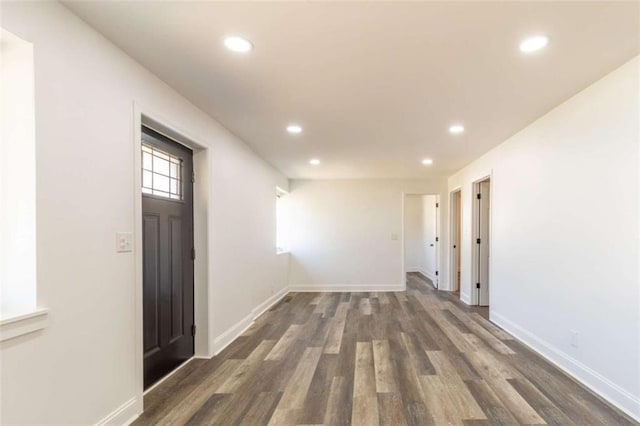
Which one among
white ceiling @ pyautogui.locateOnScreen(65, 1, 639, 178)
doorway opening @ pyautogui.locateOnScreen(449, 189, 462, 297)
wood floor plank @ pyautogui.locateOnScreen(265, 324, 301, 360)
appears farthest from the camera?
doorway opening @ pyautogui.locateOnScreen(449, 189, 462, 297)

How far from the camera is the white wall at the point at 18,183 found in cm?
153

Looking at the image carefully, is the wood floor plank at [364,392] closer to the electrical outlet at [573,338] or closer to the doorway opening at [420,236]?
the electrical outlet at [573,338]

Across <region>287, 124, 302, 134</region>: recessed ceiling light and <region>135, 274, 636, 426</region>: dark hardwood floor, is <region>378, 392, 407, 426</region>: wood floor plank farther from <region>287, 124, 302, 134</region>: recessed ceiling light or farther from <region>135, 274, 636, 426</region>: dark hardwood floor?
<region>287, 124, 302, 134</region>: recessed ceiling light

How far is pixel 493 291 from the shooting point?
14.6 feet

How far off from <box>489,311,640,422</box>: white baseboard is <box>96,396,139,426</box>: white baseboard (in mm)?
3220

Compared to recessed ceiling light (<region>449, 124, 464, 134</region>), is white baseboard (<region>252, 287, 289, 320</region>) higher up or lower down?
lower down

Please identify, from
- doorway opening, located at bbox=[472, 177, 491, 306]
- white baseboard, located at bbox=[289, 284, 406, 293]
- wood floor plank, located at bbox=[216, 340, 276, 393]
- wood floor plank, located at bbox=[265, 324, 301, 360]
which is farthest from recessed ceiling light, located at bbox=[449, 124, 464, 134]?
white baseboard, located at bbox=[289, 284, 406, 293]

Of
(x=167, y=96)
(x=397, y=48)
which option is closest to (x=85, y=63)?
(x=167, y=96)

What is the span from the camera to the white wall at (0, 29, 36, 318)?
153 cm

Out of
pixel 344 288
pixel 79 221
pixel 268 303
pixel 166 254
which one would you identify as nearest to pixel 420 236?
pixel 344 288

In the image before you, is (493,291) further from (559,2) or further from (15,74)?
(15,74)

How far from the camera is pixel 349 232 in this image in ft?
22.8

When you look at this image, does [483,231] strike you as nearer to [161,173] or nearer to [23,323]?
[161,173]

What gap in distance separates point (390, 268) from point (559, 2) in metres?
5.72
